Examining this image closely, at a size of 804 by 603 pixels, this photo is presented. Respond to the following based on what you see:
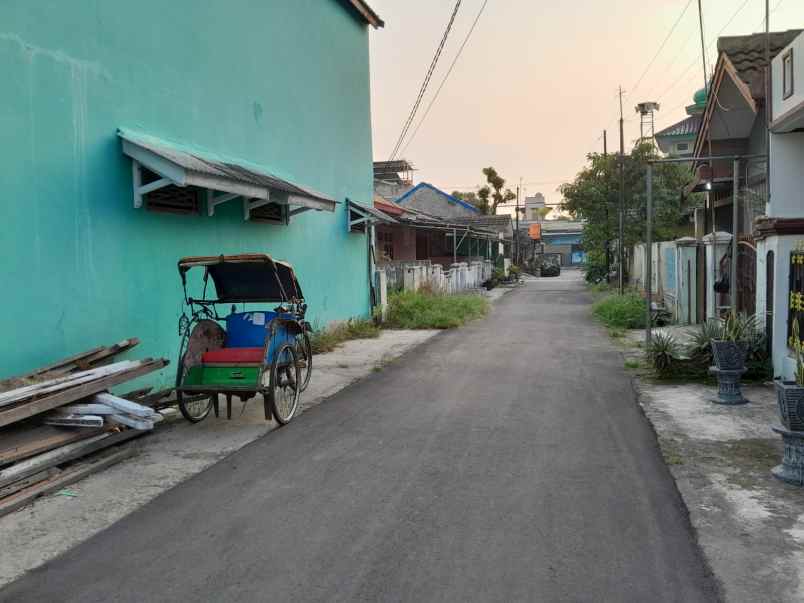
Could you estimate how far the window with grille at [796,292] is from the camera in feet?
27.6

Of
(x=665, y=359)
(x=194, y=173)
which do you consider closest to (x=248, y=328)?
(x=194, y=173)

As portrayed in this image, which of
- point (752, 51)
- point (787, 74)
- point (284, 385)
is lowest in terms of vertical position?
point (284, 385)

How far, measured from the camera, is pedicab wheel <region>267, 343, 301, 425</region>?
7.48m

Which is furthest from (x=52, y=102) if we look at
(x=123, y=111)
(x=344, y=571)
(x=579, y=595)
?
(x=579, y=595)

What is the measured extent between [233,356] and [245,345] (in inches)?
18.2

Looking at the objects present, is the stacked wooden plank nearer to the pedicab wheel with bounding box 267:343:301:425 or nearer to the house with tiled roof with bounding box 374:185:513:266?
the pedicab wheel with bounding box 267:343:301:425

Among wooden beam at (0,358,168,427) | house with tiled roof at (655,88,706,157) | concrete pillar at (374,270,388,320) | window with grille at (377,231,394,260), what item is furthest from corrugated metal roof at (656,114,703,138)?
wooden beam at (0,358,168,427)

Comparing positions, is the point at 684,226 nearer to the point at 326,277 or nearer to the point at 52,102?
the point at 326,277

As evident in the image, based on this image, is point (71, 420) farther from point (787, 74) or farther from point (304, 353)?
point (787, 74)

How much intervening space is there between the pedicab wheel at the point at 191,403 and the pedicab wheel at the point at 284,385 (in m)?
0.76

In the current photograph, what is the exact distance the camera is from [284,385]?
7996mm

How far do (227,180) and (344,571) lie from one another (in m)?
5.57

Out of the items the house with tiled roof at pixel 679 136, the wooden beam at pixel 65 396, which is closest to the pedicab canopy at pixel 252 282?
the wooden beam at pixel 65 396

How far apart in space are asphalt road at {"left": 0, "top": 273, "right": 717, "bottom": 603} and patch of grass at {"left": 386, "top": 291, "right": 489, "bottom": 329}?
29.9 ft
